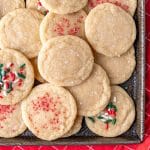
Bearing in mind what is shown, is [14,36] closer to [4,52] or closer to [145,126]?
[4,52]

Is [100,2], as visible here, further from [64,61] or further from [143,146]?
[143,146]

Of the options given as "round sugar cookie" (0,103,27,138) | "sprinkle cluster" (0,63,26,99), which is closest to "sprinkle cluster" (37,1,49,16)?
"sprinkle cluster" (0,63,26,99)

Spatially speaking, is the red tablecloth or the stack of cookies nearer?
the stack of cookies

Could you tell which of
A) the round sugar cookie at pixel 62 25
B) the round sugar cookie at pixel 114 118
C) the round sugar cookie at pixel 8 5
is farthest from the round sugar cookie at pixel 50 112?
the round sugar cookie at pixel 8 5

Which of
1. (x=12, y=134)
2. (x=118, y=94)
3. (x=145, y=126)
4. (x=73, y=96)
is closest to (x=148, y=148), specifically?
(x=145, y=126)

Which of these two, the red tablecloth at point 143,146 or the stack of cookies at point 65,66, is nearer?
the stack of cookies at point 65,66

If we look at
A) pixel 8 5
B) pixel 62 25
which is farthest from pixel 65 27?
pixel 8 5

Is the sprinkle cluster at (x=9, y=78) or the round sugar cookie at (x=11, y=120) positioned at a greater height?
the sprinkle cluster at (x=9, y=78)

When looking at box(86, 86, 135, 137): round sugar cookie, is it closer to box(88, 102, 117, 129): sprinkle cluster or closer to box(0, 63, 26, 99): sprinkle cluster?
box(88, 102, 117, 129): sprinkle cluster

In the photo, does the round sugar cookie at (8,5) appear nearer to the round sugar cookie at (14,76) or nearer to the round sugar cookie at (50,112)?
the round sugar cookie at (14,76)
